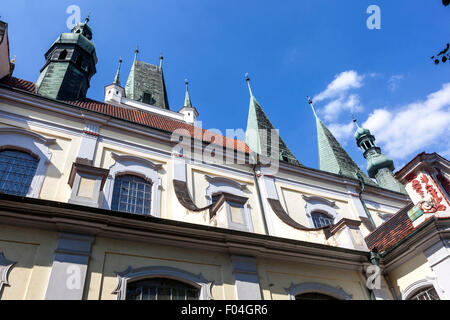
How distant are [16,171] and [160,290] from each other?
16.9ft

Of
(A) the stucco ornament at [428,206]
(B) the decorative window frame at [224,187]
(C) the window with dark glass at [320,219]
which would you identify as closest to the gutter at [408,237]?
(A) the stucco ornament at [428,206]

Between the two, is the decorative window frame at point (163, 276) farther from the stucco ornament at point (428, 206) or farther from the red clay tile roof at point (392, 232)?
the stucco ornament at point (428, 206)

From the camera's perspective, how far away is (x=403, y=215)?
11617 millimetres

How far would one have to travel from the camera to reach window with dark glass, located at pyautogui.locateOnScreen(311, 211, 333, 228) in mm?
13540

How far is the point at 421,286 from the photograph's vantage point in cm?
921

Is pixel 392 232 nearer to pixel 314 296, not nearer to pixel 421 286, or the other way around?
pixel 421 286

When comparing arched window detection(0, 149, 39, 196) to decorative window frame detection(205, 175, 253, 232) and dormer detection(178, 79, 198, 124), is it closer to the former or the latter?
decorative window frame detection(205, 175, 253, 232)

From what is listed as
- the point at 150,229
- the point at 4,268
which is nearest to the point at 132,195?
the point at 150,229

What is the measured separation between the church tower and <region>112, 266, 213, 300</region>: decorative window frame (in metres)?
8.69

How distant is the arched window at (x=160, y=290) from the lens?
297 inches

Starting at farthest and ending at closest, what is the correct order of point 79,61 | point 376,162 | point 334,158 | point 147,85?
point 376,162, point 147,85, point 334,158, point 79,61

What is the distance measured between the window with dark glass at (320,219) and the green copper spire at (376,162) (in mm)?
10936

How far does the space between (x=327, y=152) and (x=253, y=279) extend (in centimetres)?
1290

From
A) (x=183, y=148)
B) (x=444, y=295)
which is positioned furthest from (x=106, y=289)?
(x=444, y=295)
